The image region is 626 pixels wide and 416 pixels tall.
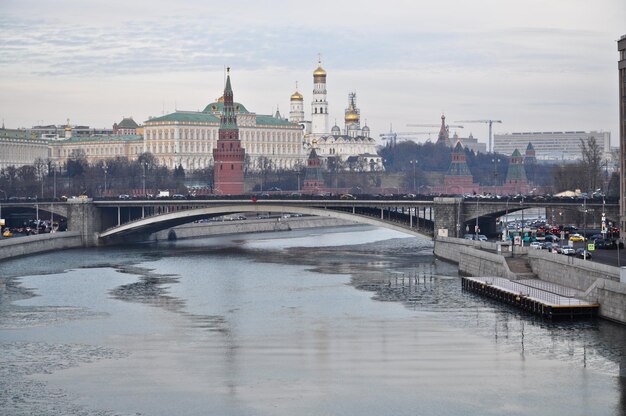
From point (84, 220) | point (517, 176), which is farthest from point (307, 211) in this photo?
point (517, 176)

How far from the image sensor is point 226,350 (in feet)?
161

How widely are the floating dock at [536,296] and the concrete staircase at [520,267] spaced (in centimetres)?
82

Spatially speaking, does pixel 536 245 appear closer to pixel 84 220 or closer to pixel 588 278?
pixel 588 278

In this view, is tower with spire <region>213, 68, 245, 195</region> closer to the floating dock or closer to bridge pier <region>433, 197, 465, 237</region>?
bridge pier <region>433, 197, 465, 237</region>

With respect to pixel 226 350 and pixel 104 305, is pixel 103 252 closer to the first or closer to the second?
Answer: pixel 104 305

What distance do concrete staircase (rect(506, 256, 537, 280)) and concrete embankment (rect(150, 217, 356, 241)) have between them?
45.4 meters

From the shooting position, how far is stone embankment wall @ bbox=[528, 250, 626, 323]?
2039 inches

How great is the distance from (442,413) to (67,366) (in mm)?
13561

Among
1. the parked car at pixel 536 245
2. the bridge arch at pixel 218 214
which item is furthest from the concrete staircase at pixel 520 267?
the bridge arch at pixel 218 214

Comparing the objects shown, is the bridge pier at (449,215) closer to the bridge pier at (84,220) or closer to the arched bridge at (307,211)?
the arched bridge at (307,211)

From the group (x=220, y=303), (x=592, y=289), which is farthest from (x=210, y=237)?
(x=592, y=289)

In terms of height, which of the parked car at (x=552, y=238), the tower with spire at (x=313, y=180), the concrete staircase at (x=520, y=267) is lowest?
the concrete staircase at (x=520, y=267)

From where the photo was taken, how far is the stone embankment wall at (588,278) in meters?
51.8

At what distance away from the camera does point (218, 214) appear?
327 ft
